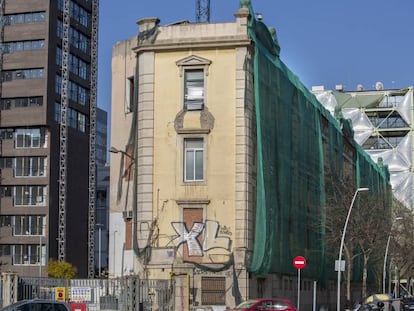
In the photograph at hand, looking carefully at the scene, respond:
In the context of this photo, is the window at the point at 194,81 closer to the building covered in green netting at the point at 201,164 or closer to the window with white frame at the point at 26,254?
the building covered in green netting at the point at 201,164

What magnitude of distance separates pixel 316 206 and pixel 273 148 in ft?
41.2

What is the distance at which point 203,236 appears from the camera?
45.3 meters

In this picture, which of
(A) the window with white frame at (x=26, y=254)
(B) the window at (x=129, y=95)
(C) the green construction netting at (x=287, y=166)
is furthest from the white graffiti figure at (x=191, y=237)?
(A) the window with white frame at (x=26, y=254)

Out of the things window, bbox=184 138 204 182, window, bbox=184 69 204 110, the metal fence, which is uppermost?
window, bbox=184 69 204 110

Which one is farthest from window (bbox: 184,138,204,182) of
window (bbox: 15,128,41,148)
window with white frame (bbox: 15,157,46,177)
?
window (bbox: 15,128,41,148)

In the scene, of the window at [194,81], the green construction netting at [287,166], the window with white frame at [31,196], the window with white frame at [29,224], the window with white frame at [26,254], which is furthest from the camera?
the window with white frame at [31,196]

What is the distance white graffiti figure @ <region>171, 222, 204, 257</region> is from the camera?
148 feet

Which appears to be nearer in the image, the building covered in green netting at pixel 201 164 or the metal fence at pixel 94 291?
the metal fence at pixel 94 291

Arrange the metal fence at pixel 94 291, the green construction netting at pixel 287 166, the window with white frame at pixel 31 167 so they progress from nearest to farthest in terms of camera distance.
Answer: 1. the metal fence at pixel 94 291
2. the green construction netting at pixel 287 166
3. the window with white frame at pixel 31 167

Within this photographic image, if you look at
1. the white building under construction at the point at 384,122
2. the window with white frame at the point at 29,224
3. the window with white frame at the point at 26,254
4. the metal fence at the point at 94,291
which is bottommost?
the window with white frame at the point at 26,254

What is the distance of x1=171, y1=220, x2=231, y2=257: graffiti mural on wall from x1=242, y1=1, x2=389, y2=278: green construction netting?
1973 millimetres

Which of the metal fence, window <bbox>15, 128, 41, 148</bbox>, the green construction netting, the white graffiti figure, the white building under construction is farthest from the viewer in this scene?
the white building under construction

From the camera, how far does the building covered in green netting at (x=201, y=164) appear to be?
1775 inches

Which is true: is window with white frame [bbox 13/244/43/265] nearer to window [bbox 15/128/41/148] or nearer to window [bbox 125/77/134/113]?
window [bbox 15/128/41/148]
